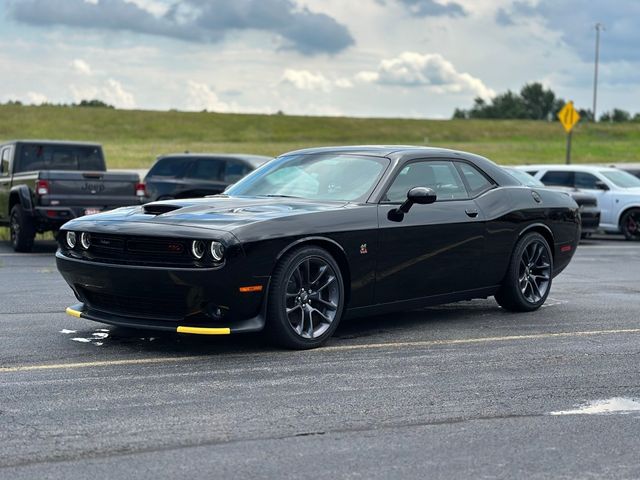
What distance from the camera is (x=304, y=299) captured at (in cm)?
763

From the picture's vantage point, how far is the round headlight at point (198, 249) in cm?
723

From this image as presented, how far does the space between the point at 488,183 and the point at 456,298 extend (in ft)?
3.88

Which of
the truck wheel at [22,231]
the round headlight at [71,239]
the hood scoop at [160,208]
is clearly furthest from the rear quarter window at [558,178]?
the round headlight at [71,239]

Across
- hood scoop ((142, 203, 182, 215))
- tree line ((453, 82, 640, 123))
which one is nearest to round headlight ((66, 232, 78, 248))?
hood scoop ((142, 203, 182, 215))

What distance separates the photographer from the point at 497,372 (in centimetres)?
704

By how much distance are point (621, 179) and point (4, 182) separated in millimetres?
12452

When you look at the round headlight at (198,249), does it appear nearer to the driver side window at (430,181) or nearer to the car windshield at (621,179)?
the driver side window at (430,181)

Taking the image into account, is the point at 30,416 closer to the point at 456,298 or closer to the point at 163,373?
the point at 163,373

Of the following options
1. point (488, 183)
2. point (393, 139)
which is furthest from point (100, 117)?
point (488, 183)

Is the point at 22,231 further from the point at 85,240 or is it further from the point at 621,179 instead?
the point at 621,179

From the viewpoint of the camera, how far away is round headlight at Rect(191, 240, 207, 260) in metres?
7.23

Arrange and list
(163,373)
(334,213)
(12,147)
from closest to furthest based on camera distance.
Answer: (163,373) < (334,213) < (12,147)

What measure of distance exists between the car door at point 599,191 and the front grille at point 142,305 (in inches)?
636

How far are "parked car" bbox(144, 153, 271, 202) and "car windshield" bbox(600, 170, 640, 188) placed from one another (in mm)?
7258
